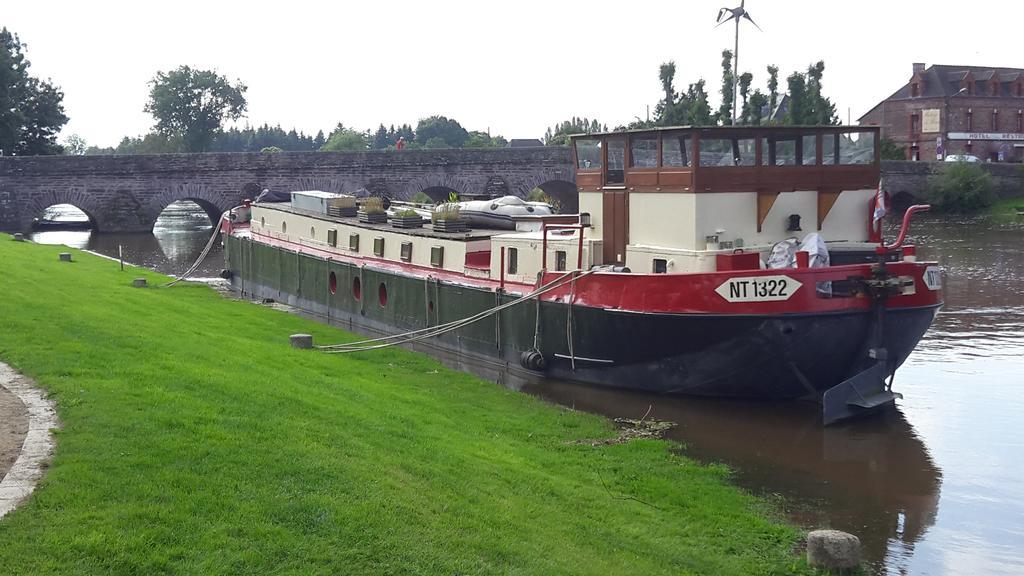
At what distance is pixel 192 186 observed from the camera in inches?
2282

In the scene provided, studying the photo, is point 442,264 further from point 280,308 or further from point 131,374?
point 131,374

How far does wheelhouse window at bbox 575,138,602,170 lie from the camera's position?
2064 centimetres

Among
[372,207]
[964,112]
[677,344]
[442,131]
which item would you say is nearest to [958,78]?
[964,112]

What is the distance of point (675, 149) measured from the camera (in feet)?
61.2

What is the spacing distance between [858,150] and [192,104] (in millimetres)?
103243

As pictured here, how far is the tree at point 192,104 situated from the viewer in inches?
4395

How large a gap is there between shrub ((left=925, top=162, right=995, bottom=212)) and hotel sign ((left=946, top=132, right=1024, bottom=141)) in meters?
11.6

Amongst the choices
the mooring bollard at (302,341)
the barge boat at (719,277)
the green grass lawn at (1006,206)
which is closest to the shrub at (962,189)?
the green grass lawn at (1006,206)

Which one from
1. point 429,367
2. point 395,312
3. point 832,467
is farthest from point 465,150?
point 832,467

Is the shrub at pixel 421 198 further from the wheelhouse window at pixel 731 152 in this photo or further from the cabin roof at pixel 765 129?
the wheelhouse window at pixel 731 152

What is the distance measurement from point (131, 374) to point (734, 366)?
31.9ft

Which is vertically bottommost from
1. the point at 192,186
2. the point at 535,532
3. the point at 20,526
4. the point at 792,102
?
the point at 535,532

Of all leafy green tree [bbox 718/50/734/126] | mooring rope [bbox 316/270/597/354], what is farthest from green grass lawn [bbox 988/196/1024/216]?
mooring rope [bbox 316/270/597/354]

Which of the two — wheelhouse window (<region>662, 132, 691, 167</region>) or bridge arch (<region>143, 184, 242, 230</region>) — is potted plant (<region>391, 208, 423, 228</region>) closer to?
wheelhouse window (<region>662, 132, 691, 167</region>)
